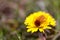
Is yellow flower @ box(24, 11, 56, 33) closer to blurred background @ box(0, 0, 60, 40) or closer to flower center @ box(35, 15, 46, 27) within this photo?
flower center @ box(35, 15, 46, 27)

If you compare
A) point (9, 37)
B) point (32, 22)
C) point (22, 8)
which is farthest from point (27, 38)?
point (22, 8)

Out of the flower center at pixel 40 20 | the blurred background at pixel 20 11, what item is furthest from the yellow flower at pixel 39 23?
the blurred background at pixel 20 11

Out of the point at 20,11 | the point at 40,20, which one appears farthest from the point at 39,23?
the point at 20,11

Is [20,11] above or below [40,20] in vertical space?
above

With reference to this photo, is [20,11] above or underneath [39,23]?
above

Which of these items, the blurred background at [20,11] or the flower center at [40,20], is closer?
the flower center at [40,20]

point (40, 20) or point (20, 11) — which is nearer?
point (40, 20)

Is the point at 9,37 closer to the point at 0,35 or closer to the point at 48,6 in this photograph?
the point at 0,35

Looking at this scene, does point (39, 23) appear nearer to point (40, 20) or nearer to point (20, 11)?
point (40, 20)

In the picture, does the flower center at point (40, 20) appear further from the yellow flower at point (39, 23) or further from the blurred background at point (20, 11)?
the blurred background at point (20, 11)

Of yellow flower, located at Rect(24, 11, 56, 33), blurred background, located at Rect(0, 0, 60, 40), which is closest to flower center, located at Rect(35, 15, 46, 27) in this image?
yellow flower, located at Rect(24, 11, 56, 33)

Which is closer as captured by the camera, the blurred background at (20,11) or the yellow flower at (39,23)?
the yellow flower at (39,23)
